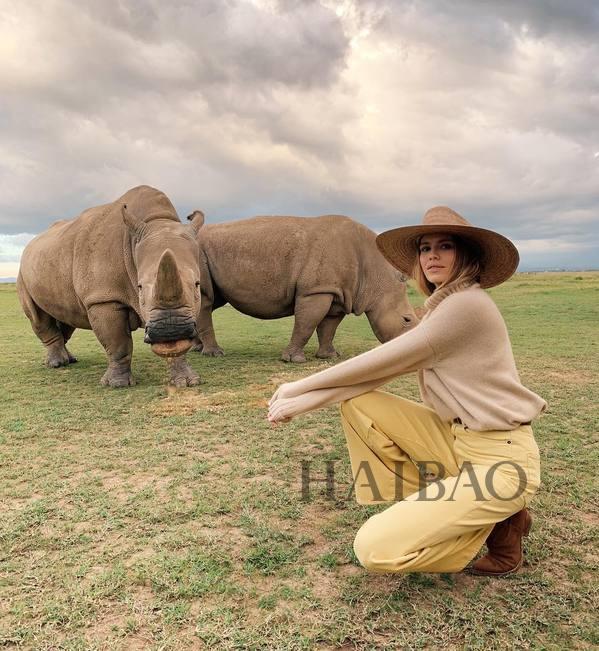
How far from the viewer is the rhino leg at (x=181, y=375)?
5746 millimetres

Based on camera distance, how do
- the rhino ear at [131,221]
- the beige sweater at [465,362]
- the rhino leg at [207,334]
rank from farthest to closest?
the rhino leg at [207,334] → the rhino ear at [131,221] → the beige sweater at [465,362]

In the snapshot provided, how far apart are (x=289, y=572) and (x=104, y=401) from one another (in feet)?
11.5

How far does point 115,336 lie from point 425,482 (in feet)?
13.6

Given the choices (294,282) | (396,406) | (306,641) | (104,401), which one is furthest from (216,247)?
(306,641)

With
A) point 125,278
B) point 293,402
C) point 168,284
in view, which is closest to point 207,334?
point 125,278

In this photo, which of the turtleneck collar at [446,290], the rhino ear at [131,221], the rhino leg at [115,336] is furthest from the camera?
the rhino leg at [115,336]

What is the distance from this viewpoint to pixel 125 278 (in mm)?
5641

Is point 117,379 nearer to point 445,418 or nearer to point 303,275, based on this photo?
point 303,275

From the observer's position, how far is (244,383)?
234 inches

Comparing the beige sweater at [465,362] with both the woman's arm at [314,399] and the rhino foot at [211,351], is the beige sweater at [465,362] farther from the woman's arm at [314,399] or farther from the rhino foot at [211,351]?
the rhino foot at [211,351]

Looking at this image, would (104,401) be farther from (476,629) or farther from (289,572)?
(476,629)

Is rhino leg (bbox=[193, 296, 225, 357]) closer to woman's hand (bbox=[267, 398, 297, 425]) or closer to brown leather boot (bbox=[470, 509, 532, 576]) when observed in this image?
woman's hand (bbox=[267, 398, 297, 425])

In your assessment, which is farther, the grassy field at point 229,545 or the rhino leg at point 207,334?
the rhino leg at point 207,334

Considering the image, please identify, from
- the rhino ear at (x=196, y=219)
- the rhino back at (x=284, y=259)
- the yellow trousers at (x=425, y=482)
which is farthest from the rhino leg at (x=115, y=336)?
the yellow trousers at (x=425, y=482)
